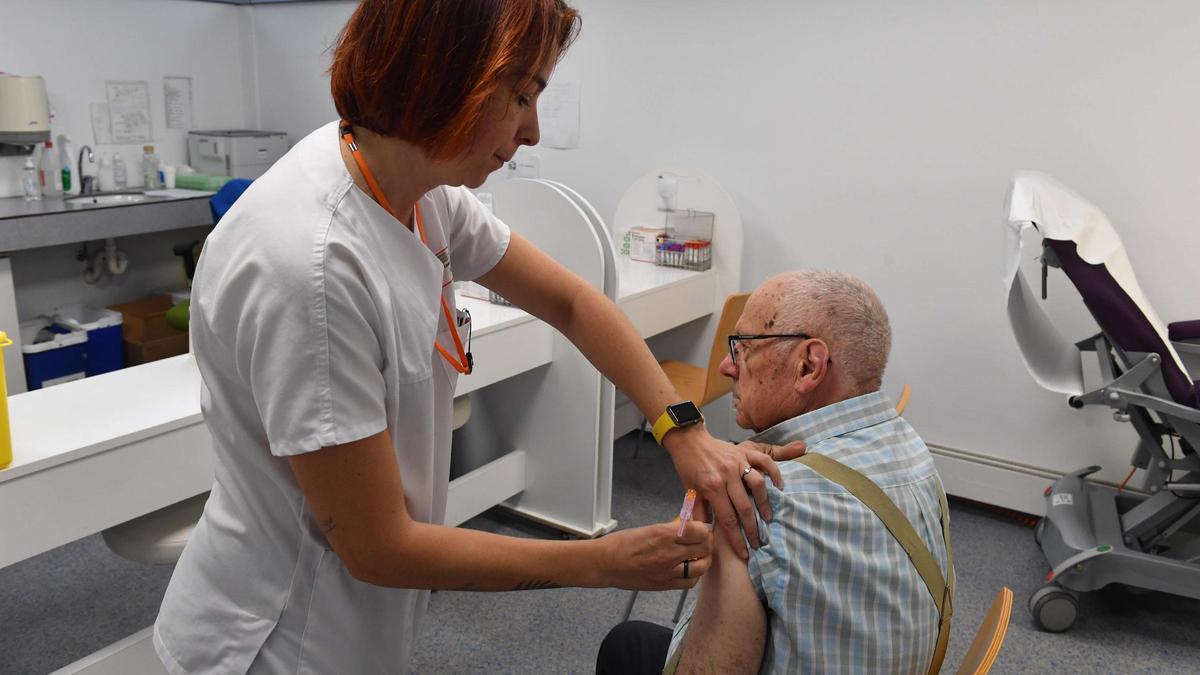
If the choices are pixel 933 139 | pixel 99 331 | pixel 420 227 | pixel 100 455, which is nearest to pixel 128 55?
pixel 99 331

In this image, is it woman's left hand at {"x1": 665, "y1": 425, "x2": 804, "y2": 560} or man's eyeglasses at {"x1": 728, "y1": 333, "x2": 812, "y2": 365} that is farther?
man's eyeglasses at {"x1": 728, "y1": 333, "x2": 812, "y2": 365}

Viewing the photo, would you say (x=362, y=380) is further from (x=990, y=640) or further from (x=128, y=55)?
(x=128, y=55)

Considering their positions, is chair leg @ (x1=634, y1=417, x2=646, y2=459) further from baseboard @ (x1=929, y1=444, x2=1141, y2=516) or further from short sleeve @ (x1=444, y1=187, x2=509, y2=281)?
short sleeve @ (x1=444, y1=187, x2=509, y2=281)

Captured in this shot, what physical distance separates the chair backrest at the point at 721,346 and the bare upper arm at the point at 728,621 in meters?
1.68

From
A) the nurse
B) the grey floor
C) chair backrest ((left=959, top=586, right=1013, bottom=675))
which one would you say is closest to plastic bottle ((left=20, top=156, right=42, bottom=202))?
the grey floor

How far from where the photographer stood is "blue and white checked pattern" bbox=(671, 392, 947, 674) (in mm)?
1106

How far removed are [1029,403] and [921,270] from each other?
588 mm

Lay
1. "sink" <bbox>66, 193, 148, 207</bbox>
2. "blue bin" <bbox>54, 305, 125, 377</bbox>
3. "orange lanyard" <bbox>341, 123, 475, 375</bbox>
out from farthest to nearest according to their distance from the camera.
→ "blue bin" <bbox>54, 305, 125, 377</bbox>
"sink" <bbox>66, 193, 148, 207</bbox>
"orange lanyard" <bbox>341, 123, 475, 375</bbox>

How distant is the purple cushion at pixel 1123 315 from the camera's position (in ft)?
7.80

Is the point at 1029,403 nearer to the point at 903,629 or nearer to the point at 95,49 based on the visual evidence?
the point at 903,629

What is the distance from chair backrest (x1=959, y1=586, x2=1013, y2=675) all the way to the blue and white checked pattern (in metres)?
0.07

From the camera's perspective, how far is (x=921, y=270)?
3.25 m

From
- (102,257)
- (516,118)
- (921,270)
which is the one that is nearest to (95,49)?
(102,257)

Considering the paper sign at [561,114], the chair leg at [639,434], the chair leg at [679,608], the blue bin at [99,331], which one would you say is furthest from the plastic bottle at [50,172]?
the chair leg at [679,608]
